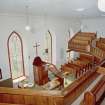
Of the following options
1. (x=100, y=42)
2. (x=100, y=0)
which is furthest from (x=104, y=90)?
(x=100, y=42)

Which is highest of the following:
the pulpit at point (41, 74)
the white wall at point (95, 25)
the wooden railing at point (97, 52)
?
the white wall at point (95, 25)

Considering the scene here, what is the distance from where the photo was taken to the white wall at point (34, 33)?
308 inches

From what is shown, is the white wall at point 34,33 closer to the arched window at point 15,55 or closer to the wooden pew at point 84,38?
the arched window at point 15,55

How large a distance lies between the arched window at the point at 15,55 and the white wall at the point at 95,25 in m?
5.84

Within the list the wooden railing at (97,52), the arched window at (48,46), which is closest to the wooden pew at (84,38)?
the wooden railing at (97,52)

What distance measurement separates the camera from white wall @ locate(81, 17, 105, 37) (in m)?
11.8

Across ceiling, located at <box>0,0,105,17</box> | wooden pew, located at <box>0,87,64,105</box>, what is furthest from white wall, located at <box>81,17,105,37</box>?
wooden pew, located at <box>0,87,64,105</box>

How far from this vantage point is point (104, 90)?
3.95m

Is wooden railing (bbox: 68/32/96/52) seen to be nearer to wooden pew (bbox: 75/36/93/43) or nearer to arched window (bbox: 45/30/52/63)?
wooden pew (bbox: 75/36/93/43)

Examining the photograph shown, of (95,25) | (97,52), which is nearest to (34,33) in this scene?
(97,52)

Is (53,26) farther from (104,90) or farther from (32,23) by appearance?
(104,90)

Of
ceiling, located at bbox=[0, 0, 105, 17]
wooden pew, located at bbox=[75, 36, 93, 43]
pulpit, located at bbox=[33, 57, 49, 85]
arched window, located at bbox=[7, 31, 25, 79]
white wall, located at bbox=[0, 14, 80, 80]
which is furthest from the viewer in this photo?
arched window, located at bbox=[7, 31, 25, 79]

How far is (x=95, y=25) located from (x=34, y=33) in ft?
16.7

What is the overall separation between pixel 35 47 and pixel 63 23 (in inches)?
117
